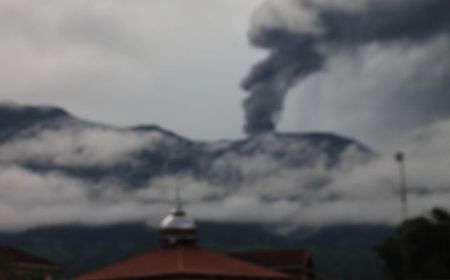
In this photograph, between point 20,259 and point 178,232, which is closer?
point 178,232

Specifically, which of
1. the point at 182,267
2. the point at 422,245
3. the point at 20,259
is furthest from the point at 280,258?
the point at 182,267

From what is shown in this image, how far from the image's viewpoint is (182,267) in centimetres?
7000

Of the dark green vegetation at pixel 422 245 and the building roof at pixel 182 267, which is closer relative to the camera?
the building roof at pixel 182 267

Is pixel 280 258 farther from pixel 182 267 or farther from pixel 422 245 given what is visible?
pixel 182 267

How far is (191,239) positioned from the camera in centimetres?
8044

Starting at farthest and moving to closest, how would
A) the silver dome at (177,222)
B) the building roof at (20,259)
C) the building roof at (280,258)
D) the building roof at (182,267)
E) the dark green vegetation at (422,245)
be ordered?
the building roof at (280,258), the building roof at (20,259), the dark green vegetation at (422,245), the silver dome at (177,222), the building roof at (182,267)

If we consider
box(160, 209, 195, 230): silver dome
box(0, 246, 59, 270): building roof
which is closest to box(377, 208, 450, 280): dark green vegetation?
box(160, 209, 195, 230): silver dome

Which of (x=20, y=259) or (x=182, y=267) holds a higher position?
(x=20, y=259)

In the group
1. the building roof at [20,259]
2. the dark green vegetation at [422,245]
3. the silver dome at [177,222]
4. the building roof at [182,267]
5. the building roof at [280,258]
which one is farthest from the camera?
the building roof at [280,258]

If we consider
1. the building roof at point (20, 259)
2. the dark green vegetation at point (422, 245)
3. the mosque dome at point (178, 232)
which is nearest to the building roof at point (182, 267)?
the mosque dome at point (178, 232)

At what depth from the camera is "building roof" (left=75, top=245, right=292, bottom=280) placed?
69.8m

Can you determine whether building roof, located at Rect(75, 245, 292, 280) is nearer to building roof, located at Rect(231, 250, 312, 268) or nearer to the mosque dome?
the mosque dome

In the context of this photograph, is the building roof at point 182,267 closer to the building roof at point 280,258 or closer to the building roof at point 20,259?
the building roof at point 280,258

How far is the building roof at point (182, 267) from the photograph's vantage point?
229 feet
